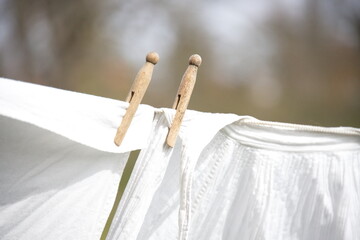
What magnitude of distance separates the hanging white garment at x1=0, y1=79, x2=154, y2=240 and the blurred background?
1143 mm

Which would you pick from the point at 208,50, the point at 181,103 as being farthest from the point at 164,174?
the point at 208,50

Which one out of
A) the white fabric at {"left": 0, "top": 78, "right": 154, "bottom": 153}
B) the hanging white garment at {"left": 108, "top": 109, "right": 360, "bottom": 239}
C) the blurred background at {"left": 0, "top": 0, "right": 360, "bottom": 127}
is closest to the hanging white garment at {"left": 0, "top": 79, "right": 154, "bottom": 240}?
the white fabric at {"left": 0, "top": 78, "right": 154, "bottom": 153}

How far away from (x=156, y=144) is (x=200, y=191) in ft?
0.36

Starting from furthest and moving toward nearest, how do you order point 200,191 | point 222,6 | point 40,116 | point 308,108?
point 222,6, point 308,108, point 200,191, point 40,116

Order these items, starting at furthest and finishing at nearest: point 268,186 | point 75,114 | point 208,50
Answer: point 208,50 < point 268,186 < point 75,114

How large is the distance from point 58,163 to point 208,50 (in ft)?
4.34

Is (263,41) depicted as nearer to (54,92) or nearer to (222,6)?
(222,6)

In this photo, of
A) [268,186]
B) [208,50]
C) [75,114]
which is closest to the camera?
[75,114]

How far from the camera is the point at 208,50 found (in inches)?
64.5

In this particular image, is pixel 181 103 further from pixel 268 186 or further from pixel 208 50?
pixel 208 50

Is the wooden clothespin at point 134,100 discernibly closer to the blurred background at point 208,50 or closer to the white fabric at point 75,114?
the white fabric at point 75,114

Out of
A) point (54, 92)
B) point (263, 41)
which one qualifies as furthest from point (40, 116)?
point (263, 41)

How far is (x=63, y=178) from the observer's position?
0.40 meters

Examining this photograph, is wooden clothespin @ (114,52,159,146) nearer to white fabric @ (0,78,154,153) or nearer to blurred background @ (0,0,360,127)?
white fabric @ (0,78,154,153)
